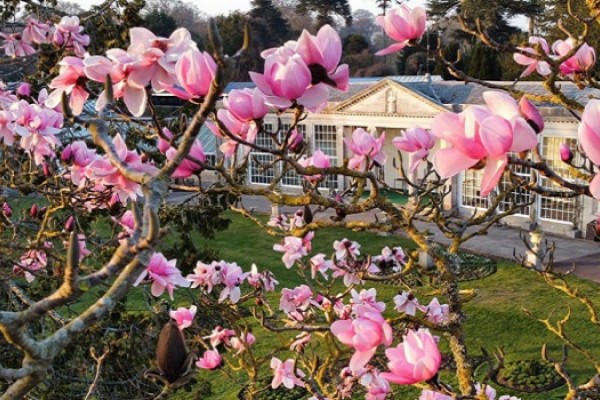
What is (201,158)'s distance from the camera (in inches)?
70.9

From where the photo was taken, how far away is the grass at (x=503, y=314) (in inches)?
275

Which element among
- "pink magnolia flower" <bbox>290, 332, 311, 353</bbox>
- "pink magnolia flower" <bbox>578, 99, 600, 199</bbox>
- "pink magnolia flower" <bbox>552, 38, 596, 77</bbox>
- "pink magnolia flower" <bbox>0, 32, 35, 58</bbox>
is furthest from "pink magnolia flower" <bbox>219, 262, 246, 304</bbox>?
"pink magnolia flower" <bbox>578, 99, 600, 199</bbox>

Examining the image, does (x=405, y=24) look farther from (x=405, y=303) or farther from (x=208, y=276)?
(x=208, y=276)

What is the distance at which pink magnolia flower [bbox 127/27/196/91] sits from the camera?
1.20 m

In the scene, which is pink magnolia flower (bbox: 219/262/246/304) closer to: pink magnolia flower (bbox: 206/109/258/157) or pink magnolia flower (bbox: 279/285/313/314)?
pink magnolia flower (bbox: 279/285/313/314)

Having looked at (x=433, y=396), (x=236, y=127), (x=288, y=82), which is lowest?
(x=433, y=396)

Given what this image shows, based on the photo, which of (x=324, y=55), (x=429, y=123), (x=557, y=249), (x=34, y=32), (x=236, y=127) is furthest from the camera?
(x=429, y=123)

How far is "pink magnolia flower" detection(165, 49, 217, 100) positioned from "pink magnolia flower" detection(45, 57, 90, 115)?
0.26 meters

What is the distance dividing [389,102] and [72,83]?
1523cm

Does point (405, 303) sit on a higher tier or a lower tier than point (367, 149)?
lower

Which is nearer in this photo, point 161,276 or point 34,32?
point 161,276

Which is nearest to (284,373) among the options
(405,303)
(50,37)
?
(405,303)

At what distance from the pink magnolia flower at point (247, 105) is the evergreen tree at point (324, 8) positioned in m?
37.0

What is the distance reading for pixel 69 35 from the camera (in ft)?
13.3
